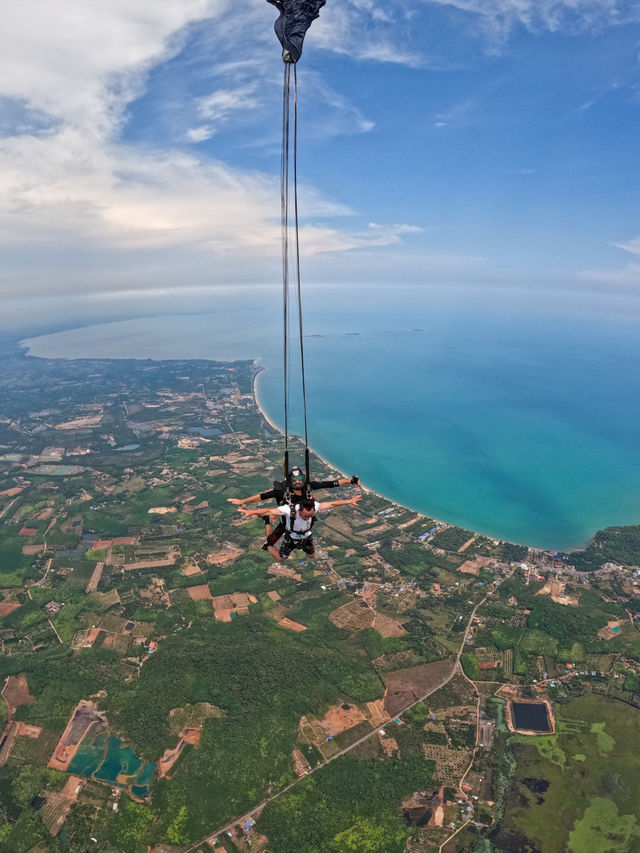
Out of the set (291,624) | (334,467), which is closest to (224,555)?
(291,624)

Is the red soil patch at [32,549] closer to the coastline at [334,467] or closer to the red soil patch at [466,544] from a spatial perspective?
the coastline at [334,467]

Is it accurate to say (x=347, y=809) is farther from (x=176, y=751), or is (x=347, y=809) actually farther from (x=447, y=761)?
(x=176, y=751)

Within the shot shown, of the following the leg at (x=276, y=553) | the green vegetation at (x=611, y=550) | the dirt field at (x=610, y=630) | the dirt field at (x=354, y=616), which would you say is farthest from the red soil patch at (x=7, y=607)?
the green vegetation at (x=611, y=550)

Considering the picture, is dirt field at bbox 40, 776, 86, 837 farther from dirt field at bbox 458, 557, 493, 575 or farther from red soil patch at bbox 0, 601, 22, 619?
dirt field at bbox 458, 557, 493, 575

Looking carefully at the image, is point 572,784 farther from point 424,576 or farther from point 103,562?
point 103,562

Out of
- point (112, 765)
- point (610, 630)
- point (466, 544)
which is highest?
point (466, 544)
